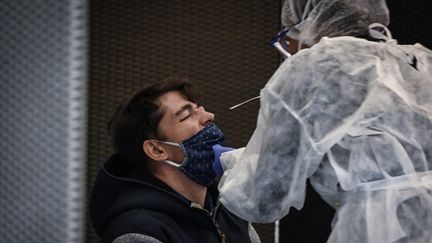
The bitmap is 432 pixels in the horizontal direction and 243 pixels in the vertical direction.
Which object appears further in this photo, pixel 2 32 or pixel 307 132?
pixel 307 132

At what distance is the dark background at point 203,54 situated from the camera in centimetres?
296

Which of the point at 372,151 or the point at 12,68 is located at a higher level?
the point at 12,68

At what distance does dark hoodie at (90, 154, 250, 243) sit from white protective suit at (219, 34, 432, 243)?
52 centimetres

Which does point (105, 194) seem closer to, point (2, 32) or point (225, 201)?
point (225, 201)

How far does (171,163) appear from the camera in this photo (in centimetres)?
214

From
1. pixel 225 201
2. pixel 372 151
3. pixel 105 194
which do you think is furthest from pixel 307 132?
pixel 105 194

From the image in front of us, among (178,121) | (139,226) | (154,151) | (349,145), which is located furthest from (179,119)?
(349,145)

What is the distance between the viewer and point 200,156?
2.10m

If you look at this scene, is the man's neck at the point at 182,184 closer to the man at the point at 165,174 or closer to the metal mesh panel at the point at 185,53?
the man at the point at 165,174

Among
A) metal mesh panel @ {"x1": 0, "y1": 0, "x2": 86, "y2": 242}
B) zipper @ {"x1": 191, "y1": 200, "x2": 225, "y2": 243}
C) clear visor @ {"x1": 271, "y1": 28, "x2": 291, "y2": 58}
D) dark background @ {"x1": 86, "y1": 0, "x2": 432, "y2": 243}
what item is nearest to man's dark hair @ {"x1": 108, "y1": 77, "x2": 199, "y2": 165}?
zipper @ {"x1": 191, "y1": 200, "x2": 225, "y2": 243}

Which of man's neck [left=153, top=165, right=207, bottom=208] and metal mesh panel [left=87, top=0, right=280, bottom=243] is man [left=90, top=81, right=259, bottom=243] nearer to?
man's neck [left=153, top=165, right=207, bottom=208]

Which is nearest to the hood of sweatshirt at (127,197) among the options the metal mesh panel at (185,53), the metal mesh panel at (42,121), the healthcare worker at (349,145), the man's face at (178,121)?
the man's face at (178,121)

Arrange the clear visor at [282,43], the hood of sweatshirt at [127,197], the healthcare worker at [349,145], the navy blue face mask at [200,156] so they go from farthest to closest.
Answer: the navy blue face mask at [200,156] → the hood of sweatshirt at [127,197] → the clear visor at [282,43] → the healthcare worker at [349,145]

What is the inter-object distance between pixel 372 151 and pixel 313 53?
0.84 ft
